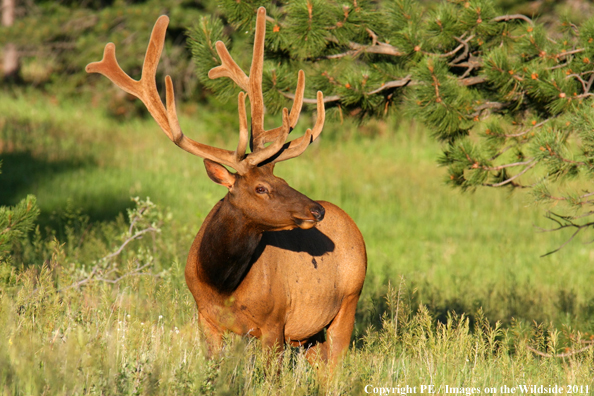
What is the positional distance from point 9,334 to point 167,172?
9364mm

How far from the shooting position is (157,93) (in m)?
4.63

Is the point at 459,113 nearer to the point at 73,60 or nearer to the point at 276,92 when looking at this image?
the point at 276,92

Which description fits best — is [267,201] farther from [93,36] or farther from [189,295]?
[93,36]

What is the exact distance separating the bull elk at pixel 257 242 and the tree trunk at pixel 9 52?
14.6 metres

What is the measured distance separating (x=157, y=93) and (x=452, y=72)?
2.57 m

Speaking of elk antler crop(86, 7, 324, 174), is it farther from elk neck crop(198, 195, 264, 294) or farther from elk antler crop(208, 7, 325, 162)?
elk neck crop(198, 195, 264, 294)

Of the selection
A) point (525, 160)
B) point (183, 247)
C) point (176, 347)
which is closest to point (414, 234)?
point (183, 247)

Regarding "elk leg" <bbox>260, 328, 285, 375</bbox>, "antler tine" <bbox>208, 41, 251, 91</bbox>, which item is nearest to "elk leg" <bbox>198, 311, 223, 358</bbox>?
"elk leg" <bbox>260, 328, 285, 375</bbox>

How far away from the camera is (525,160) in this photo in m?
5.46

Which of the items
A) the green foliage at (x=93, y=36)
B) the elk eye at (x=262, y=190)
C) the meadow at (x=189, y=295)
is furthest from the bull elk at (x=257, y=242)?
the green foliage at (x=93, y=36)

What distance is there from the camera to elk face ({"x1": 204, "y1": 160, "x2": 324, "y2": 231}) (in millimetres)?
4035

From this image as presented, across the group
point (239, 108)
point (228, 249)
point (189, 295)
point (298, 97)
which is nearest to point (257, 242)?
point (228, 249)

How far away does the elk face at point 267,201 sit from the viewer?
13.2ft

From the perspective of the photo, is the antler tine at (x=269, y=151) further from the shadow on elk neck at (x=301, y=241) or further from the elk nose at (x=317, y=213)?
the shadow on elk neck at (x=301, y=241)
